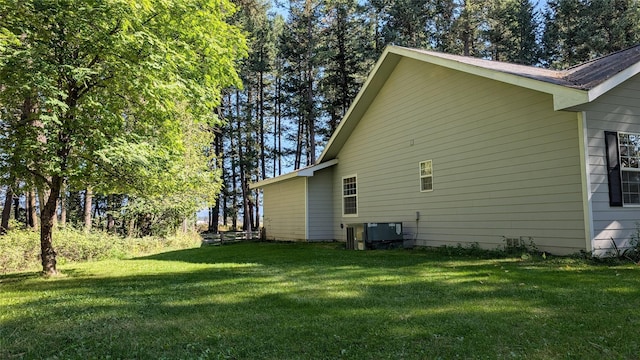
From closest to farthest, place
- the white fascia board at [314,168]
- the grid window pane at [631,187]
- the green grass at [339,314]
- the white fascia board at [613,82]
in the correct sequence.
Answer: the green grass at [339,314], the white fascia board at [613,82], the grid window pane at [631,187], the white fascia board at [314,168]

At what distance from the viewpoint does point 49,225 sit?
7105 mm

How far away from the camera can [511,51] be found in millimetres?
25016

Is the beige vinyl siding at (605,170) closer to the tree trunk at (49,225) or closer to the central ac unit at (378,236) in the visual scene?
Result: the central ac unit at (378,236)

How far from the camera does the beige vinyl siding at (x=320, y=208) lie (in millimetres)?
14523

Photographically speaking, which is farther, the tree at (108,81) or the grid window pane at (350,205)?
the grid window pane at (350,205)

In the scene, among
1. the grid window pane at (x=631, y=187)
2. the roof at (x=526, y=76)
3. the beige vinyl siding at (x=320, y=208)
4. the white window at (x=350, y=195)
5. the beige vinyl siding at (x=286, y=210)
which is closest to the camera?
the roof at (x=526, y=76)

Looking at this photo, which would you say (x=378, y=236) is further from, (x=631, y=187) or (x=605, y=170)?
(x=631, y=187)

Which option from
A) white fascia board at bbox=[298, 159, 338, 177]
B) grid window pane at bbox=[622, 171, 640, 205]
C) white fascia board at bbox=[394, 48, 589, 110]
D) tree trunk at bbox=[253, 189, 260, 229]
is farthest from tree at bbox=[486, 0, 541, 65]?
grid window pane at bbox=[622, 171, 640, 205]

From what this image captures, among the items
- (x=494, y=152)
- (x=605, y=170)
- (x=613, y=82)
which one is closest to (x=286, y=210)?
(x=494, y=152)

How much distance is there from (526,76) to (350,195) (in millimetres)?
7335

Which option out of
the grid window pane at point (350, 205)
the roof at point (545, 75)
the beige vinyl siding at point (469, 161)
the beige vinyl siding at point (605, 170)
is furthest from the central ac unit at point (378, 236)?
the beige vinyl siding at point (605, 170)

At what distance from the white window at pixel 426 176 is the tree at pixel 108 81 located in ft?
18.0

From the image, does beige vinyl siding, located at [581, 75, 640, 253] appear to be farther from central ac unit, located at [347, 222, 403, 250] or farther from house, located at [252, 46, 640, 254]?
central ac unit, located at [347, 222, 403, 250]

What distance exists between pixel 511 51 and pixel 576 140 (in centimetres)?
2056
